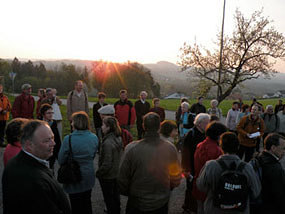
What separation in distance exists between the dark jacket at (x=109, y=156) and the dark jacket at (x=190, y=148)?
126 cm

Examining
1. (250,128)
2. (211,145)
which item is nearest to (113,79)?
(250,128)

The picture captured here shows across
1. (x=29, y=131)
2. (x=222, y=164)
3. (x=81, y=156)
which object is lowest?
(x=81, y=156)

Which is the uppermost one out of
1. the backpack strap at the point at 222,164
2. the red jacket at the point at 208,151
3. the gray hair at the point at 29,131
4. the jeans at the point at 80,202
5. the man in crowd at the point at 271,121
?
the gray hair at the point at 29,131

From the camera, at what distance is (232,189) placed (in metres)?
2.62

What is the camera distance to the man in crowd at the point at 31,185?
A: 177 cm

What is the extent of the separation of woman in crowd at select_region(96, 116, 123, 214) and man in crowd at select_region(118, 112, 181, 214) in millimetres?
818

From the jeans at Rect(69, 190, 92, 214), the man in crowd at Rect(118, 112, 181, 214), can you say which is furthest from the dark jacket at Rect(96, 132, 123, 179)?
the man in crowd at Rect(118, 112, 181, 214)

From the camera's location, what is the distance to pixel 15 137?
314cm

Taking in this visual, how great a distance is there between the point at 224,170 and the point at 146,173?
91 cm

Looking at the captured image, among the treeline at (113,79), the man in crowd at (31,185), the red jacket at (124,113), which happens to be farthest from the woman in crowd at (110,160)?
the treeline at (113,79)

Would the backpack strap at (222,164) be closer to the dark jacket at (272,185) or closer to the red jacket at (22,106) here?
the dark jacket at (272,185)

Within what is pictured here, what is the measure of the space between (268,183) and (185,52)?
55.6ft

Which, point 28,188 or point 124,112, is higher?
point 28,188

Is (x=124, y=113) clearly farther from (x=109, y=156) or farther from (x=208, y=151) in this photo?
(x=208, y=151)
